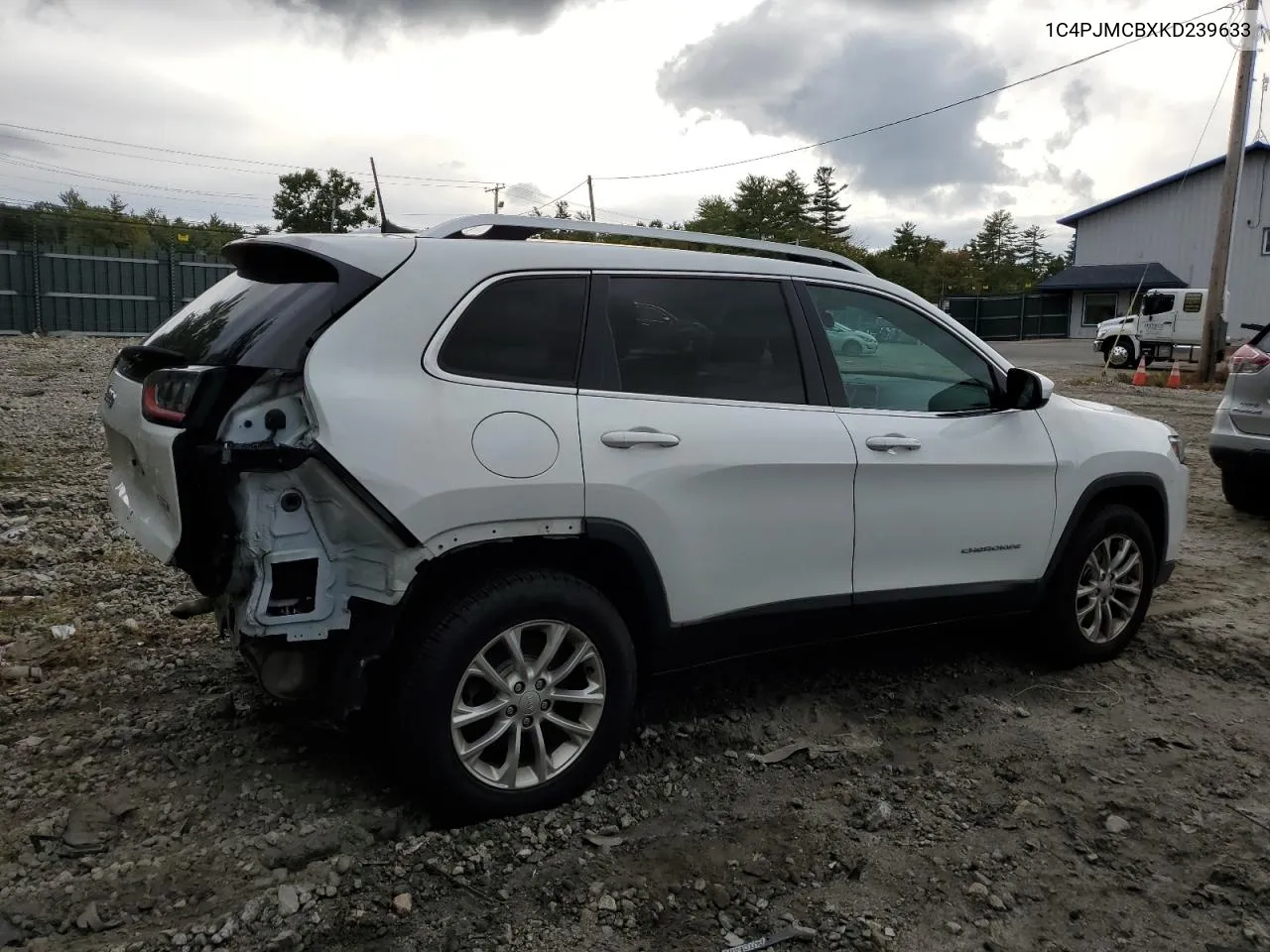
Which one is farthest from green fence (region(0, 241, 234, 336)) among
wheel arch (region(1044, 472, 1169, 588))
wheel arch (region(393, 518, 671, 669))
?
wheel arch (region(393, 518, 671, 669))

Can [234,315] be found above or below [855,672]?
above

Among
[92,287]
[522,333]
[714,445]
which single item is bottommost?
[714,445]

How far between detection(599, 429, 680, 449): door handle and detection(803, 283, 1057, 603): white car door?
2.67 ft

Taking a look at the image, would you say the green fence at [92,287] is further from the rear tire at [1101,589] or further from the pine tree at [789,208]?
the pine tree at [789,208]

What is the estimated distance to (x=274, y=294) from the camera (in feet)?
10.3

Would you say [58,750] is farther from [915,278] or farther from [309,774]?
[915,278]

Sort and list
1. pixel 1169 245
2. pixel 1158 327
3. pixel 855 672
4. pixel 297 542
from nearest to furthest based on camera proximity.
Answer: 1. pixel 297 542
2. pixel 855 672
3. pixel 1158 327
4. pixel 1169 245

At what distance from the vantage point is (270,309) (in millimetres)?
3082

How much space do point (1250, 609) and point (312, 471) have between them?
4964mm

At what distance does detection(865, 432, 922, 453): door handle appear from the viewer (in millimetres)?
3793

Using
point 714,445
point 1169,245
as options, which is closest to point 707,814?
point 714,445

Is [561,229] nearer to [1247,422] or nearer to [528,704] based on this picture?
[528,704]

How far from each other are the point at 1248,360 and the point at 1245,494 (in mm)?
1100

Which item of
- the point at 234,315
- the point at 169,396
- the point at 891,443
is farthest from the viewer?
the point at 891,443
